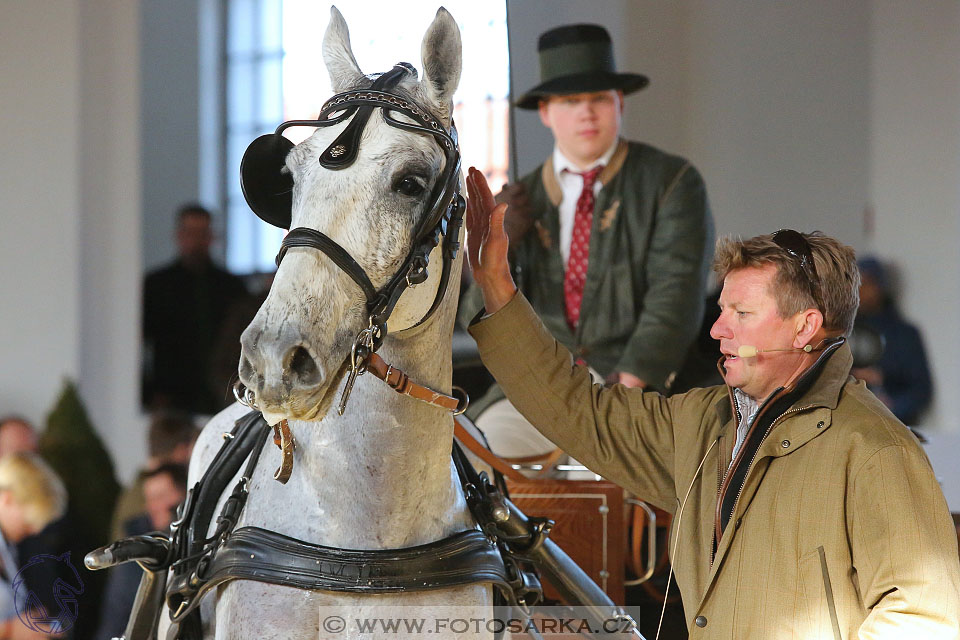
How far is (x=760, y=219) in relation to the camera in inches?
230

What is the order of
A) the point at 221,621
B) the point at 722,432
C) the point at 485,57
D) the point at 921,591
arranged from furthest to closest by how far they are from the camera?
1. the point at 485,57
2. the point at 722,432
3. the point at 221,621
4. the point at 921,591

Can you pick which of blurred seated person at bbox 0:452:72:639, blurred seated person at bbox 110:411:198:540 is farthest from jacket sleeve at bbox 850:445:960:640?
blurred seated person at bbox 110:411:198:540

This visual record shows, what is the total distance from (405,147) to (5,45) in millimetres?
6391

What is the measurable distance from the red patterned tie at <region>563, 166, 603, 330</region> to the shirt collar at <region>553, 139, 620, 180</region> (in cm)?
3

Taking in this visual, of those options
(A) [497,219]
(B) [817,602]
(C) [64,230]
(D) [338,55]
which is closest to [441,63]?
(D) [338,55]

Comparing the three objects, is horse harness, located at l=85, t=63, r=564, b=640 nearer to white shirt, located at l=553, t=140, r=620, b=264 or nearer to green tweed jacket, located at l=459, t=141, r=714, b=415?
green tweed jacket, located at l=459, t=141, r=714, b=415

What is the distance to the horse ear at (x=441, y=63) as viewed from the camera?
1616 millimetres

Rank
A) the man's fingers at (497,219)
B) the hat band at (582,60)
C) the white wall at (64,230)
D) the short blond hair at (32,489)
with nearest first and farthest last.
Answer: the man's fingers at (497,219), the hat band at (582,60), the short blond hair at (32,489), the white wall at (64,230)

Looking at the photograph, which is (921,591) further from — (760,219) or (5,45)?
(5,45)

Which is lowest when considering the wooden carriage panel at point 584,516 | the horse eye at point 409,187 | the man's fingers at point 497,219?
the wooden carriage panel at point 584,516

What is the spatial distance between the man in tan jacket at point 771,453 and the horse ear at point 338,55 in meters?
0.32

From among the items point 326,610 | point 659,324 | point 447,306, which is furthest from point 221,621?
point 659,324

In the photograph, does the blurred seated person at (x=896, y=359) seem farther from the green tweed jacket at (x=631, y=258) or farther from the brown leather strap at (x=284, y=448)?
the brown leather strap at (x=284, y=448)

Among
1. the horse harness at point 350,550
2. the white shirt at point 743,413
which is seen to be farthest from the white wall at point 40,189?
the white shirt at point 743,413
